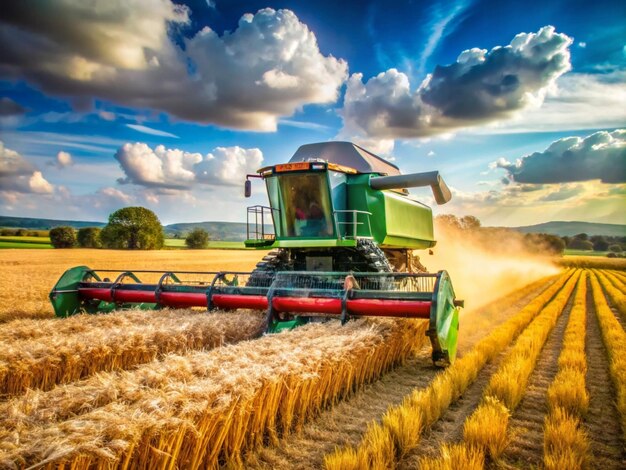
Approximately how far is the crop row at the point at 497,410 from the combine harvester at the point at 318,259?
842 mm

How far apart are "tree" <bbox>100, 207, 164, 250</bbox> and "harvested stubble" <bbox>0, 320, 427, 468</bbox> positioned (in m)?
42.4

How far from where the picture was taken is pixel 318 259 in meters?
8.87

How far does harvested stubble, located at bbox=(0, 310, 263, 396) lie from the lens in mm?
3887

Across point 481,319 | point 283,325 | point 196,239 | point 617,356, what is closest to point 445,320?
point 283,325

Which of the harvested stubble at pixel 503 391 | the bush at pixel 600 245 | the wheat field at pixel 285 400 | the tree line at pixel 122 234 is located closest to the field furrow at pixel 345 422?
the wheat field at pixel 285 400

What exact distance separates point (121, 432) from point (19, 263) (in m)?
27.5

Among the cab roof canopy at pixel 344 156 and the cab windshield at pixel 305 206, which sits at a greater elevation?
the cab roof canopy at pixel 344 156

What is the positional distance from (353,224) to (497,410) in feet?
16.8

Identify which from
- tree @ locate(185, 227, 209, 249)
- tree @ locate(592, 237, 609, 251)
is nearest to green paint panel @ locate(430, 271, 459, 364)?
tree @ locate(185, 227, 209, 249)

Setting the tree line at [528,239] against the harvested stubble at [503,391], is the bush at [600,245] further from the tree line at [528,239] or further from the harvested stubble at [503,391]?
the harvested stubble at [503,391]

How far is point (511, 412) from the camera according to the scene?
13.0 feet

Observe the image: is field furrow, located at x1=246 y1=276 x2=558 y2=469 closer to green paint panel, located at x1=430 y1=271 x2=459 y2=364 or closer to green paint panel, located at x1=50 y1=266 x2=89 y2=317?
green paint panel, located at x1=430 y1=271 x2=459 y2=364

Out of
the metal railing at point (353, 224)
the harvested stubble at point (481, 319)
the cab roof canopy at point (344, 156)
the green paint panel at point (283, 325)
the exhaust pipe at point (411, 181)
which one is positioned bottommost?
the harvested stubble at point (481, 319)

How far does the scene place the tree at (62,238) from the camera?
44041 millimetres
